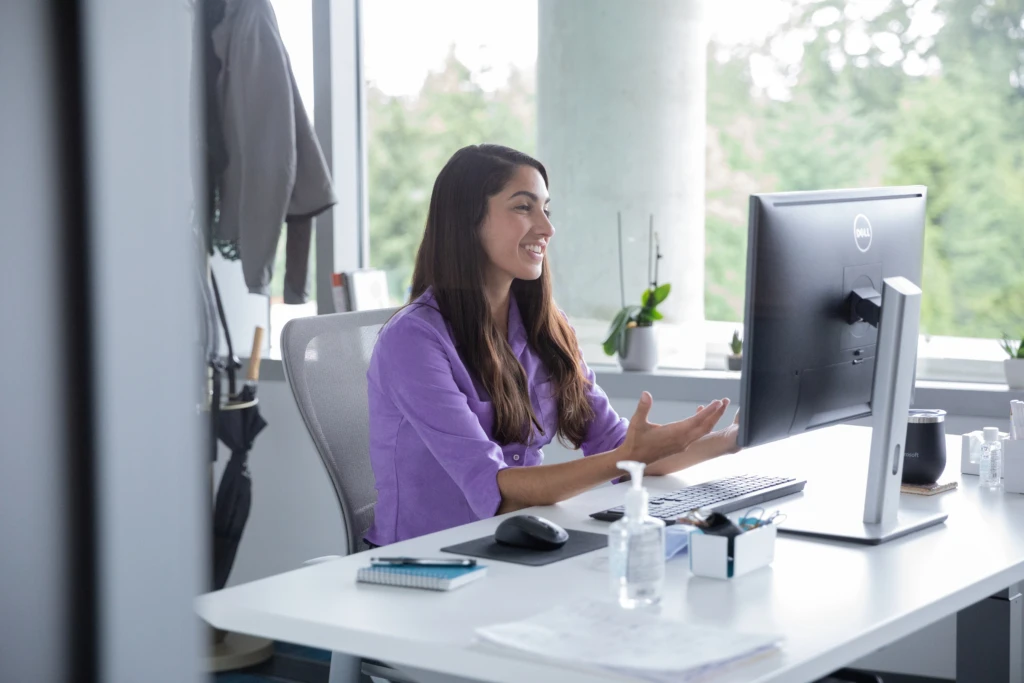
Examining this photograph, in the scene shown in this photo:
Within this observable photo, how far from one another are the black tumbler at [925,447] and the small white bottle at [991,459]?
89 mm

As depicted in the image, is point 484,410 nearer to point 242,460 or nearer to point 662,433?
point 662,433

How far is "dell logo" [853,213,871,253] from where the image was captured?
4.91ft

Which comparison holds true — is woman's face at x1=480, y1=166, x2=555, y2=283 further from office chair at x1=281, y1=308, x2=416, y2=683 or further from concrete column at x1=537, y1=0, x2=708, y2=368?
concrete column at x1=537, y1=0, x2=708, y2=368

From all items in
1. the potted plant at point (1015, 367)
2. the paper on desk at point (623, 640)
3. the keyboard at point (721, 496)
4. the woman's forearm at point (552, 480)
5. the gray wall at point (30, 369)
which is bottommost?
the paper on desk at point (623, 640)

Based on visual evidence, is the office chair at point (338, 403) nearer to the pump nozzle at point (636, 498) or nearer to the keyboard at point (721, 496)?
the keyboard at point (721, 496)

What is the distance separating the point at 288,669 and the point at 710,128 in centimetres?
185

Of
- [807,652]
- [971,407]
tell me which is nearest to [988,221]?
[971,407]

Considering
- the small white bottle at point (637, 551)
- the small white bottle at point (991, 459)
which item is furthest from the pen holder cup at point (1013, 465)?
the small white bottle at point (637, 551)

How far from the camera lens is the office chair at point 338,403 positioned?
5.92 feet

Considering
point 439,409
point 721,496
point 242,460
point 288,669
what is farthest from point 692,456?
point 288,669

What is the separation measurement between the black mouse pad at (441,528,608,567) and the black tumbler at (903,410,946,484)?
56cm

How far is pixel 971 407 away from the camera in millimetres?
2619

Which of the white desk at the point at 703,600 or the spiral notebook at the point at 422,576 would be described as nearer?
the white desk at the point at 703,600

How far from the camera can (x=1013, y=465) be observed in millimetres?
1679
